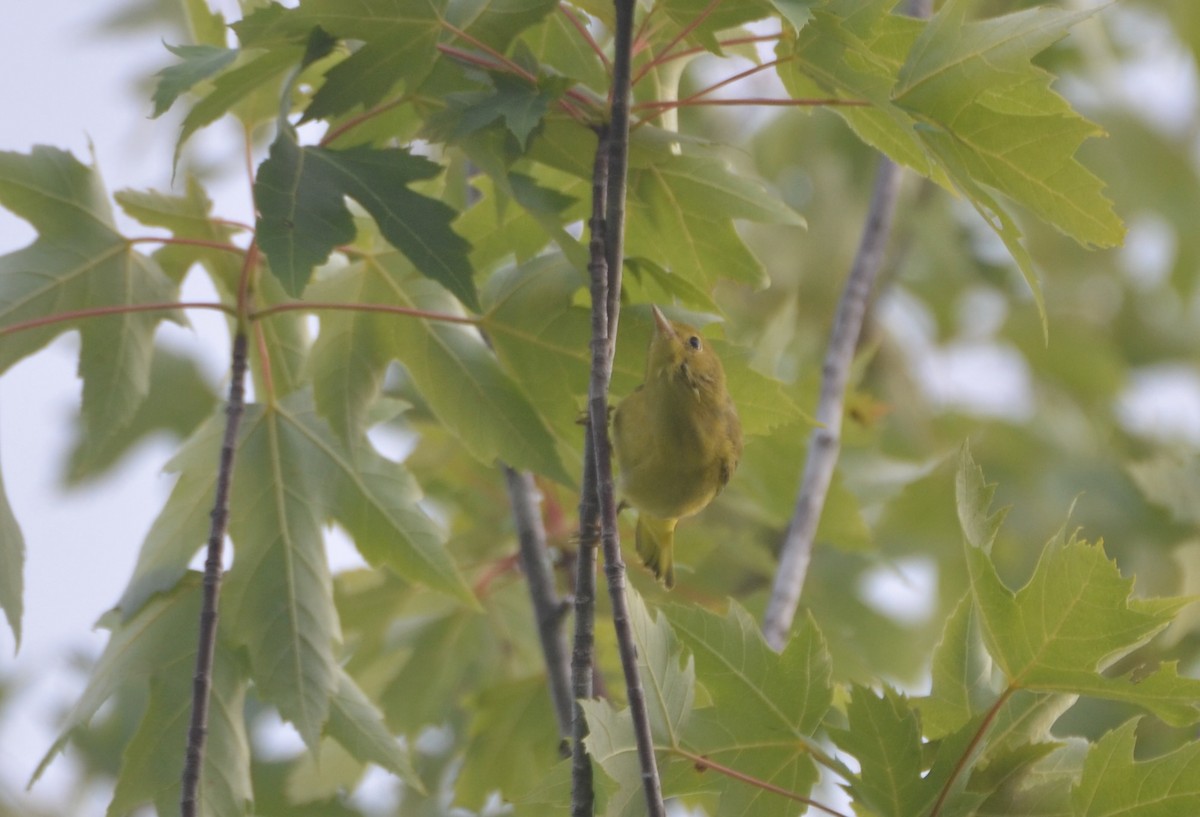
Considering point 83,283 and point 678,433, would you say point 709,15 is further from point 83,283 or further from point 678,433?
point 83,283

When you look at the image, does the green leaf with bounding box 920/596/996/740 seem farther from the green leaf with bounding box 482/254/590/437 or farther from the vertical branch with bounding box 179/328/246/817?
the vertical branch with bounding box 179/328/246/817

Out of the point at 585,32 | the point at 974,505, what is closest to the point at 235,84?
the point at 585,32

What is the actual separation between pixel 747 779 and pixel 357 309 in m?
1.10

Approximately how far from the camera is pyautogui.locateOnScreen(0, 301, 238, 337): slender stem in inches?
95.9

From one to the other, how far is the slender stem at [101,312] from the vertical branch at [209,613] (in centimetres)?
14

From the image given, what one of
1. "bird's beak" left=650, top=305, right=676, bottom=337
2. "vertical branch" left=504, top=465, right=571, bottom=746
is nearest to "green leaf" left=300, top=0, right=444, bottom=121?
"bird's beak" left=650, top=305, right=676, bottom=337

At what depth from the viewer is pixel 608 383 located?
1884mm

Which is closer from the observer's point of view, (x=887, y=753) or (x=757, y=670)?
(x=887, y=753)

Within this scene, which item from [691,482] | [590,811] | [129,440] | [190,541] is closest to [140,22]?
[129,440]

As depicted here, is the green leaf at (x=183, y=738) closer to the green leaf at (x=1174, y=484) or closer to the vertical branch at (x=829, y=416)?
the vertical branch at (x=829, y=416)

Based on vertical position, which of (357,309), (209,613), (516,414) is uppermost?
(357,309)

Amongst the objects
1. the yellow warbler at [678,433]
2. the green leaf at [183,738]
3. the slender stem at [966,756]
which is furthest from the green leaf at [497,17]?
the green leaf at [183,738]

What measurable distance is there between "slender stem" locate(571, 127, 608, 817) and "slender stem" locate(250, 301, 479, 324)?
555 millimetres

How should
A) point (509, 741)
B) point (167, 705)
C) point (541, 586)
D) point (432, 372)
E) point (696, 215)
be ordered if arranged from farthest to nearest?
point (509, 741) → point (541, 586) → point (167, 705) → point (432, 372) → point (696, 215)
